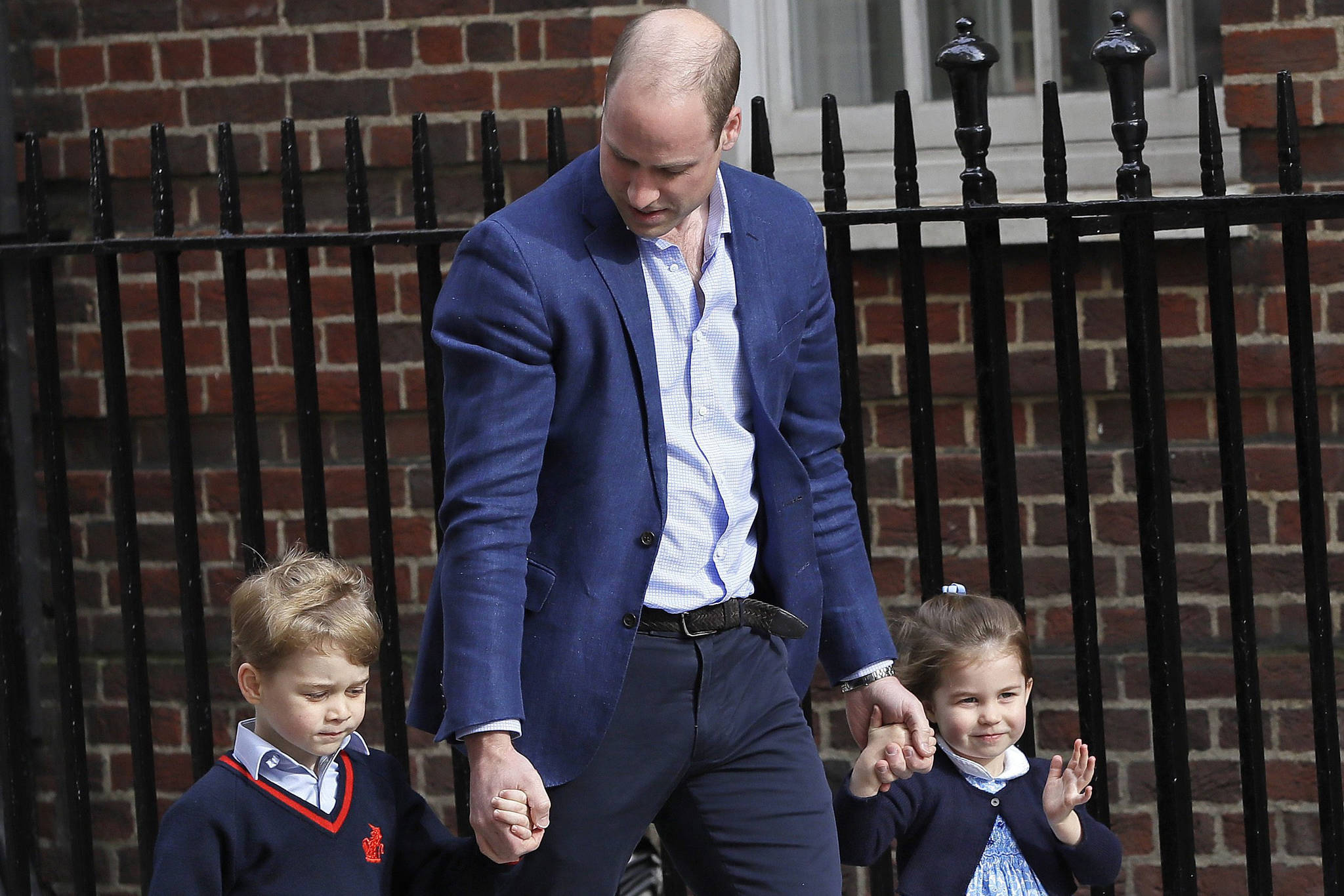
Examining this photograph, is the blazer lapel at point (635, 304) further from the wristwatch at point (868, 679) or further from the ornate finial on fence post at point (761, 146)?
the ornate finial on fence post at point (761, 146)

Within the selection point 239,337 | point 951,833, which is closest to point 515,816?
point 951,833

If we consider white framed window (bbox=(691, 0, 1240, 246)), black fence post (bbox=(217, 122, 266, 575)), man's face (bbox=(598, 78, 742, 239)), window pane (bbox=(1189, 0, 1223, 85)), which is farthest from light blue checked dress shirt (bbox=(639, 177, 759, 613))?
window pane (bbox=(1189, 0, 1223, 85))

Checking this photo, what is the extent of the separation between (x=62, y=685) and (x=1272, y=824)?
8.96 feet

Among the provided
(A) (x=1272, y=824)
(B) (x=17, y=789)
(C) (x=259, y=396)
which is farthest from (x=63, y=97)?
(A) (x=1272, y=824)

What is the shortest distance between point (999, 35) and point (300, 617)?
2637 mm

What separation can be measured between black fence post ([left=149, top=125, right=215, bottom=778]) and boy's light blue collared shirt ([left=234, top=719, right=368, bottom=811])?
2.30 feet

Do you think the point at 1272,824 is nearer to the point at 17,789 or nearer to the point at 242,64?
the point at 17,789

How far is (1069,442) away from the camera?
9.26 feet

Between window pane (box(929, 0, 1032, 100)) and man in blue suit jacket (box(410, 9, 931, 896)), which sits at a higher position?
window pane (box(929, 0, 1032, 100))

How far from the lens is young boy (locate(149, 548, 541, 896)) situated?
2.31 m

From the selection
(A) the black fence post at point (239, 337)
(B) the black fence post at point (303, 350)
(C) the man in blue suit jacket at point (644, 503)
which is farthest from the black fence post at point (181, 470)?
(C) the man in blue suit jacket at point (644, 503)

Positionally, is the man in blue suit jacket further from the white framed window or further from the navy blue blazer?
the white framed window

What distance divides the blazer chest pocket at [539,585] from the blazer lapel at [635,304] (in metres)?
0.18

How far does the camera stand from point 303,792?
2.38 metres
